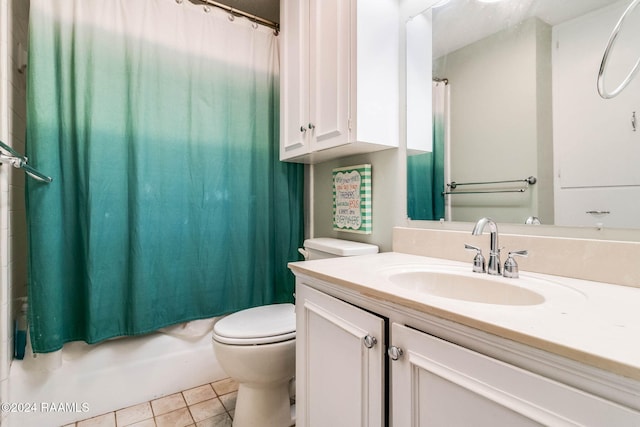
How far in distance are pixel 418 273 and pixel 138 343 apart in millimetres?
1474

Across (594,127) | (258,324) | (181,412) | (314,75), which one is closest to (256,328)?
(258,324)

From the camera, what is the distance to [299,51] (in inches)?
62.1

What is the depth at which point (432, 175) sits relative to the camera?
1.30 m

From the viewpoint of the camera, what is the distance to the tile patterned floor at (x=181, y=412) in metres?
1.39

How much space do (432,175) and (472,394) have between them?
0.93 meters

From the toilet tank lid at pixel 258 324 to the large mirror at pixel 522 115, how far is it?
75 cm

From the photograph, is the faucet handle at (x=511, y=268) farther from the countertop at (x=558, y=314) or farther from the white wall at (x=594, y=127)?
the white wall at (x=594, y=127)

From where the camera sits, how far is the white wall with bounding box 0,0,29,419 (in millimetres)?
1195

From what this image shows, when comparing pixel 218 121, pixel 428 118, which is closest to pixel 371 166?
pixel 428 118

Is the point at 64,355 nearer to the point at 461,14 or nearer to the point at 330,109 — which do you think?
the point at 330,109

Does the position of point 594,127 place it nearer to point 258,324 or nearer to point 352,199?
point 352,199

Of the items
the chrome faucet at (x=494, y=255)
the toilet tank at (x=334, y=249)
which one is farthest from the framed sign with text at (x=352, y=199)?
the chrome faucet at (x=494, y=255)

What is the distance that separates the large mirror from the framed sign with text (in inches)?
8.8

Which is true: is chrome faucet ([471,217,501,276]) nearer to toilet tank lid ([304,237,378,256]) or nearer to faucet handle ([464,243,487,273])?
faucet handle ([464,243,487,273])
